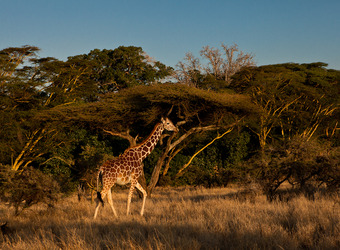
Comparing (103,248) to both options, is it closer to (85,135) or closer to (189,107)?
(189,107)

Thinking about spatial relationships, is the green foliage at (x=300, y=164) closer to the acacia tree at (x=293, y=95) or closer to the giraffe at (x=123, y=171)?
the giraffe at (x=123, y=171)


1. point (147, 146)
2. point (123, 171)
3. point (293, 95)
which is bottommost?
point (123, 171)

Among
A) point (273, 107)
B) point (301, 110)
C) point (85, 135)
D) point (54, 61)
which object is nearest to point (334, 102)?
point (301, 110)

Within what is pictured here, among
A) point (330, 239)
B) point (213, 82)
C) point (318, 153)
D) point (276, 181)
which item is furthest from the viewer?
point (213, 82)

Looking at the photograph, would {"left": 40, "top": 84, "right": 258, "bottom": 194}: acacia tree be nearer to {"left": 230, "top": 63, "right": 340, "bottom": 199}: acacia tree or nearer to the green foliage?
the green foliage

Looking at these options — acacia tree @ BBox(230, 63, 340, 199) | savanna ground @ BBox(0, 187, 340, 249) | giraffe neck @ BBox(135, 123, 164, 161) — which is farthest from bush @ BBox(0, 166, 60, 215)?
acacia tree @ BBox(230, 63, 340, 199)

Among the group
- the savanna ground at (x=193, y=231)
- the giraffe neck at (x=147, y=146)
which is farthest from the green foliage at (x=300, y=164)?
the giraffe neck at (x=147, y=146)

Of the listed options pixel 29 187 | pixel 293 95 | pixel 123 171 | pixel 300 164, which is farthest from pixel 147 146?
pixel 293 95

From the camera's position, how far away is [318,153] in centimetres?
1072

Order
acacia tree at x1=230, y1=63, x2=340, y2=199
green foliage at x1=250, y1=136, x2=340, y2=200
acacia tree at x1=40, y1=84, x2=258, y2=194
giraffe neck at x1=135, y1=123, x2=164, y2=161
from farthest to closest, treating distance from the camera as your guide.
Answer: acacia tree at x1=230, y1=63, x2=340, y2=199, acacia tree at x1=40, y1=84, x2=258, y2=194, green foliage at x1=250, y1=136, x2=340, y2=200, giraffe neck at x1=135, y1=123, x2=164, y2=161

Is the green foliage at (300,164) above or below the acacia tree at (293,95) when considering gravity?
below

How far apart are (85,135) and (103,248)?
16.4 m

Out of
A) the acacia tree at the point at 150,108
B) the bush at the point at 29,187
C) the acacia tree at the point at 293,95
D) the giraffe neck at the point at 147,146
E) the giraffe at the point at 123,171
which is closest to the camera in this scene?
the giraffe at the point at 123,171

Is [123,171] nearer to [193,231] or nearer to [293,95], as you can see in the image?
[193,231]
